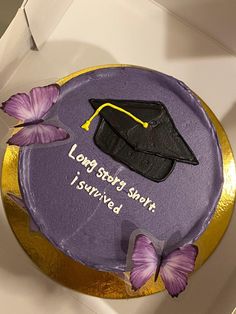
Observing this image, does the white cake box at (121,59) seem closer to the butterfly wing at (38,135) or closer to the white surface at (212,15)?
the white surface at (212,15)

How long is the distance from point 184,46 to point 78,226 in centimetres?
44

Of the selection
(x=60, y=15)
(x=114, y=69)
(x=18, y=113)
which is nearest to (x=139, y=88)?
(x=114, y=69)

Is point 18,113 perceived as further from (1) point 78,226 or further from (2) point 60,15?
(2) point 60,15

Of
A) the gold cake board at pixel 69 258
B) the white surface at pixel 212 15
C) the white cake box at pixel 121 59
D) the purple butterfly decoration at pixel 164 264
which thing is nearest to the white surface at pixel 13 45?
the white cake box at pixel 121 59

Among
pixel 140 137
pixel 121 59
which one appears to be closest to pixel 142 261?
pixel 140 137

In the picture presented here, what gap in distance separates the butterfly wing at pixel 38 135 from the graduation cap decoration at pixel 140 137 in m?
0.04

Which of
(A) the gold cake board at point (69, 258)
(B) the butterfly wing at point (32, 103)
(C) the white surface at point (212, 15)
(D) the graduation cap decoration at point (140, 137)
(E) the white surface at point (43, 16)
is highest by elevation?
(C) the white surface at point (212, 15)

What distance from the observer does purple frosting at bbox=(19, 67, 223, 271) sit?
836 millimetres

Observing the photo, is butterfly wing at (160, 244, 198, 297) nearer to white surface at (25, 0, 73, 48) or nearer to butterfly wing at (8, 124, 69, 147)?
butterfly wing at (8, 124, 69, 147)

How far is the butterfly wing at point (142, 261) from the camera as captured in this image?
0.80m

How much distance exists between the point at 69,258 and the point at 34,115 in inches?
10.1

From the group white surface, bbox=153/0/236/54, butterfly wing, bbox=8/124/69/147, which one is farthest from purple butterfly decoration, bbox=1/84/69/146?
white surface, bbox=153/0/236/54

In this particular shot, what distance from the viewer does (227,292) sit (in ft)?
3.10

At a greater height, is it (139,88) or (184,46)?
(184,46)
